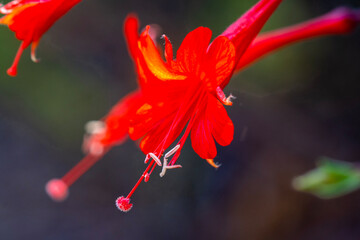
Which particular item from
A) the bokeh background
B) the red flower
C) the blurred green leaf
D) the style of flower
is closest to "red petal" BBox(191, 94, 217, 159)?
the style of flower

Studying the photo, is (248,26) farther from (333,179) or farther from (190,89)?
(333,179)

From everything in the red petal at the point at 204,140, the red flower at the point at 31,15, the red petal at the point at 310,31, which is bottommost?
the red petal at the point at 310,31

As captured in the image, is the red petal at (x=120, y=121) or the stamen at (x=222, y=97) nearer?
the stamen at (x=222, y=97)

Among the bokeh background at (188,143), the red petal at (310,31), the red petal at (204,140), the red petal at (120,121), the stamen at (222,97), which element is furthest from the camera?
the bokeh background at (188,143)

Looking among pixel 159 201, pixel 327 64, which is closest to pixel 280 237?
pixel 159 201

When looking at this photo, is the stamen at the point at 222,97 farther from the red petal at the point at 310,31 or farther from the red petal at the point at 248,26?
the red petal at the point at 310,31

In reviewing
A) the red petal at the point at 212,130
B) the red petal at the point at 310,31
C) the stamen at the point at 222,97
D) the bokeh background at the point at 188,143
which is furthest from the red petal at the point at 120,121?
the bokeh background at the point at 188,143

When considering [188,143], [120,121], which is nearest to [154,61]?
[120,121]

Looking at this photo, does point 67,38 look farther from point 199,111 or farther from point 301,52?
point 199,111
